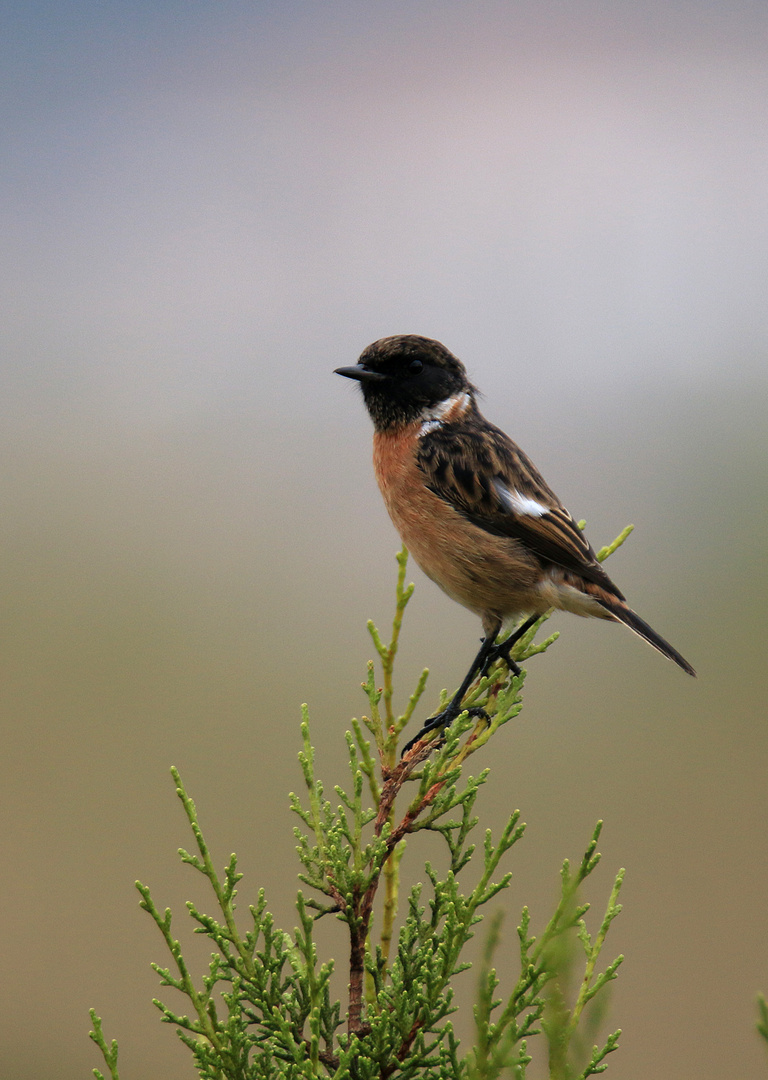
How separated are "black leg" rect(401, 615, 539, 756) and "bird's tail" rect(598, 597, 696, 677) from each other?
38 centimetres

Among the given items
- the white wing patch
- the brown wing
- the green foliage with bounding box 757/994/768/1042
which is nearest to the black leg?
the brown wing

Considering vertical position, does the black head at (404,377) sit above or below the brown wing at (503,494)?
above

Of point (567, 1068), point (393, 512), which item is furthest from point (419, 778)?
point (393, 512)

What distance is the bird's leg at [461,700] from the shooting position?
3.43 m

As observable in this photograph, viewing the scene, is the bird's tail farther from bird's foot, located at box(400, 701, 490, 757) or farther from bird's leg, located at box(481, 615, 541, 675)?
bird's foot, located at box(400, 701, 490, 757)

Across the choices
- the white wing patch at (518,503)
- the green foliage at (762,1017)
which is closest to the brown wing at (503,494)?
the white wing patch at (518,503)

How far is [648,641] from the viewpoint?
12.2 ft

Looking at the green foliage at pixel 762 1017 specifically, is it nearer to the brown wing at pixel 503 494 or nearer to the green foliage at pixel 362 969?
the green foliage at pixel 362 969

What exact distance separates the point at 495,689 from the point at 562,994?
6.26 feet

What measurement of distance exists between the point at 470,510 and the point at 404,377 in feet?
2.63

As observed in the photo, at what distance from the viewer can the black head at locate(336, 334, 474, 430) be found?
14.5 ft

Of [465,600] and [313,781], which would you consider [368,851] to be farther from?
[465,600]

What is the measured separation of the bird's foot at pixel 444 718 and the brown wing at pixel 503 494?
2.76 feet

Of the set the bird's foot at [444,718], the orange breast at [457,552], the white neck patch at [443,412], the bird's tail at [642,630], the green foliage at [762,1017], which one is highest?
the white neck patch at [443,412]
